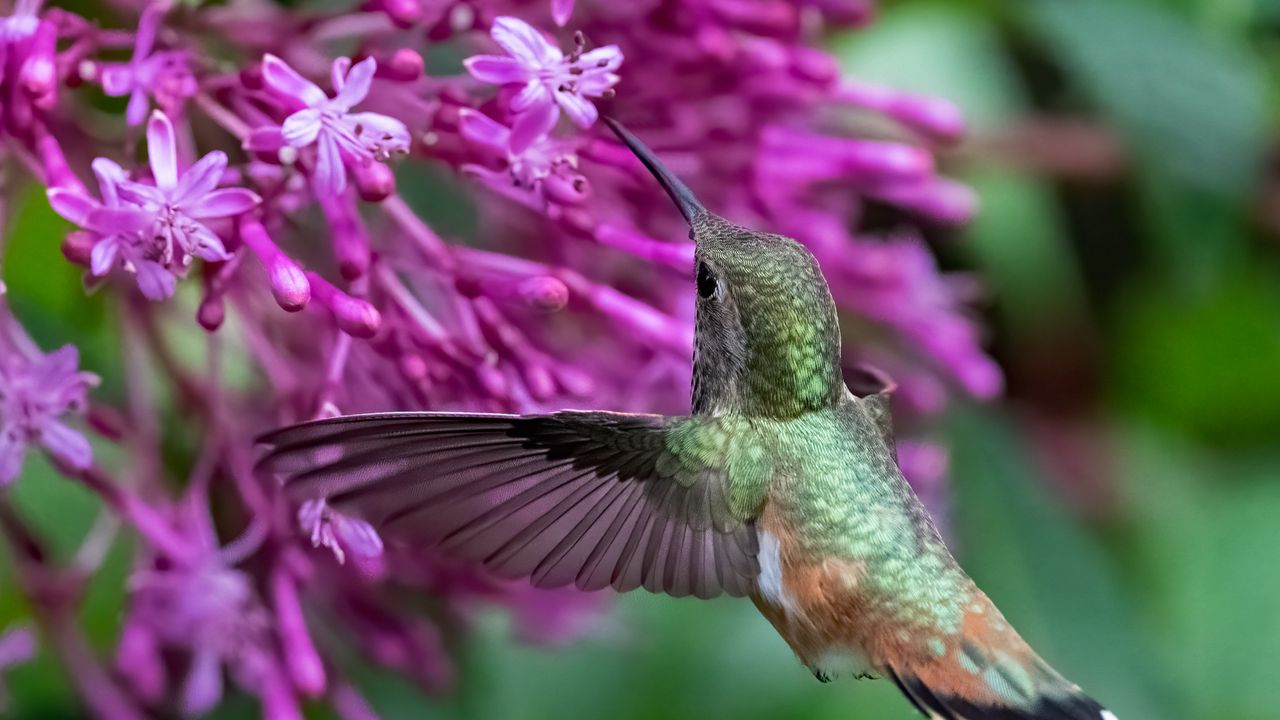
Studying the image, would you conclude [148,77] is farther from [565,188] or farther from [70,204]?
[565,188]

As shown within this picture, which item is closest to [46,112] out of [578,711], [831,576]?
[831,576]

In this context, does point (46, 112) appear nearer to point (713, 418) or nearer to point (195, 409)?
point (195, 409)

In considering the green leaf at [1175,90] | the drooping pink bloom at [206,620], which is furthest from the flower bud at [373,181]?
the green leaf at [1175,90]

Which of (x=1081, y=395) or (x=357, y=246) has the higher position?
(x=357, y=246)

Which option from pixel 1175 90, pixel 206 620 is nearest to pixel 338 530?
pixel 206 620

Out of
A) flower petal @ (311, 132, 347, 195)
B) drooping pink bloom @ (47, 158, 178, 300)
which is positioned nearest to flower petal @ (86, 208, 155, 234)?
drooping pink bloom @ (47, 158, 178, 300)

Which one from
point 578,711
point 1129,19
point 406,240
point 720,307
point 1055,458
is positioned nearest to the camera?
point 720,307

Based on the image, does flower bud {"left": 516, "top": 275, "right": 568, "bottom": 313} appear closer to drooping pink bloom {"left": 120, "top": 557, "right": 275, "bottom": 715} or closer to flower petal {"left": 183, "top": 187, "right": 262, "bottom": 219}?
flower petal {"left": 183, "top": 187, "right": 262, "bottom": 219}
